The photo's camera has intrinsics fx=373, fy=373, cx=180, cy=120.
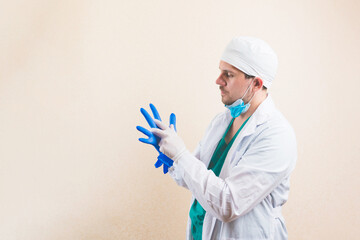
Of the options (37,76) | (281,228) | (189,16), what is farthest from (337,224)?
(37,76)

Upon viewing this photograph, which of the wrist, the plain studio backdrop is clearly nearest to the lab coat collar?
the wrist

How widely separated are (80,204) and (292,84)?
1.21 metres

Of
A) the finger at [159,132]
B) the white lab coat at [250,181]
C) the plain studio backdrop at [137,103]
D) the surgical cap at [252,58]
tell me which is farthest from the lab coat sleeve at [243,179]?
the plain studio backdrop at [137,103]

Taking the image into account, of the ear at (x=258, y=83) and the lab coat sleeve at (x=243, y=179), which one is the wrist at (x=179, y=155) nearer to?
the lab coat sleeve at (x=243, y=179)

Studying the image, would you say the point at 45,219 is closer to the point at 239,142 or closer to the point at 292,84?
the point at 239,142

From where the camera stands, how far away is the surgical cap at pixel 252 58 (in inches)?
46.3

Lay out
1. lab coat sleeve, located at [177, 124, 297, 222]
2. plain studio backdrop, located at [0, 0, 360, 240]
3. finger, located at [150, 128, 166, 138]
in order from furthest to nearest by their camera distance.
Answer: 1. plain studio backdrop, located at [0, 0, 360, 240]
2. finger, located at [150, 128, 166, 138]
3. lab coat sleeve, located at [177, 124, 297, 222]

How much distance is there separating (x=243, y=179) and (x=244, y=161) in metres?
0.06

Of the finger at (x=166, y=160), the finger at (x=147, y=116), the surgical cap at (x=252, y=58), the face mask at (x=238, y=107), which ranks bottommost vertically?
the finger at (x=166, y=160)

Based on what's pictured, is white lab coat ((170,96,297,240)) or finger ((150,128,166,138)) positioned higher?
finger ((150,128,166,138))

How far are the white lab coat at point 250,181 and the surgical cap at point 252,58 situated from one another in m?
0.10

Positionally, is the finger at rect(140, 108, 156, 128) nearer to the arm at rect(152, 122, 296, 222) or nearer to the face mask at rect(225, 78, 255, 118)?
the arm at rect(152, 122, 296, 222)

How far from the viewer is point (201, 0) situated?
1810mm

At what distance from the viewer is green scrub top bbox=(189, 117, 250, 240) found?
1.25 metres
